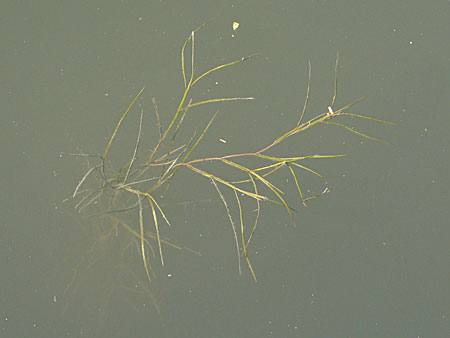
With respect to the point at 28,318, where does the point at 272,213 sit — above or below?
above

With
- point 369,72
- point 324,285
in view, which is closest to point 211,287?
point 324,285

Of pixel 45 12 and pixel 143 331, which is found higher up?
pixel 45 12

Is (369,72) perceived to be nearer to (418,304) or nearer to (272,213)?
(272,213)

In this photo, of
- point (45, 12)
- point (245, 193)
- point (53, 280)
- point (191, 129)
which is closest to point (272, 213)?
point (245, 193)

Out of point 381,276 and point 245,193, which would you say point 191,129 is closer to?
point 245,193

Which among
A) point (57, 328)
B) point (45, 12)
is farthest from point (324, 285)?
point (45, 12)

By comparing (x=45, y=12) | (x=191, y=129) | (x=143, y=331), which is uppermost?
(x=45, y=12)

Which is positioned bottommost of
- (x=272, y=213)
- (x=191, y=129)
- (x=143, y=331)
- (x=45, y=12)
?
(x=143, y=331)

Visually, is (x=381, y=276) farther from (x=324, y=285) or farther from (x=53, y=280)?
(x=53, y=280)
